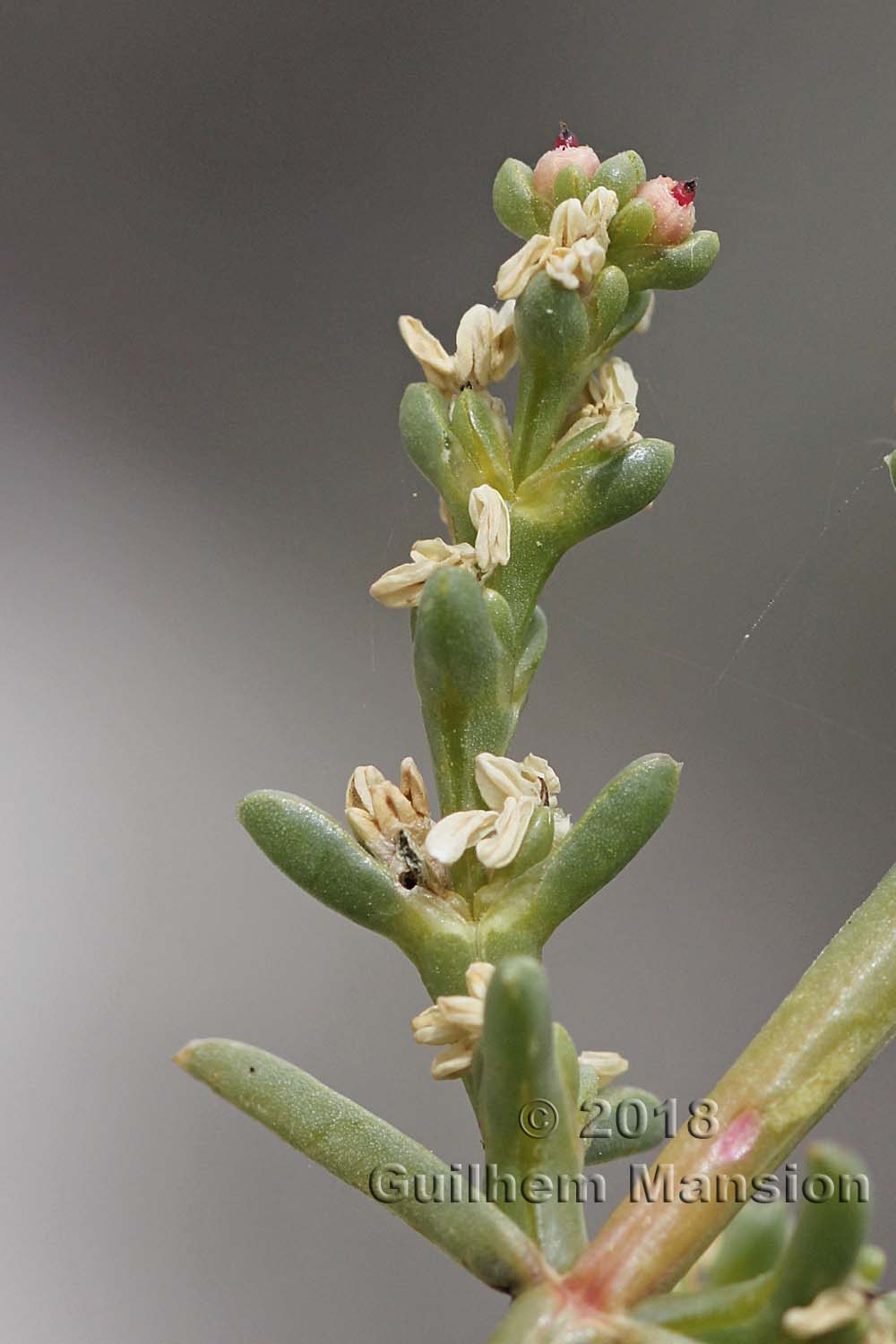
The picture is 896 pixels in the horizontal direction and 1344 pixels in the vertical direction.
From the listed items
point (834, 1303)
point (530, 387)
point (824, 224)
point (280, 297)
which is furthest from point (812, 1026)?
point (280, 297)

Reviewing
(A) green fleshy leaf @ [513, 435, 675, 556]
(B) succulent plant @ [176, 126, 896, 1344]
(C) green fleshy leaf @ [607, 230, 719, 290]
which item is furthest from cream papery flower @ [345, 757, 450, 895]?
(C) green fleshy leaf @ [607, 230, 719, 290]

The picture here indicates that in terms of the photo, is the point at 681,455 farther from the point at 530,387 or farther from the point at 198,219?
the point at 530,387

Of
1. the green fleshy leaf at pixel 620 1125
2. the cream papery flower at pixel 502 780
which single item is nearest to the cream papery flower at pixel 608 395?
the cream papery flower at pixel 502 780

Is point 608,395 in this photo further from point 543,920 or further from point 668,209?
point 543,920

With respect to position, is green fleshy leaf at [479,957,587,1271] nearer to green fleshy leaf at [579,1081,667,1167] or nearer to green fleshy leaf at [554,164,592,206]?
green fleshy leaf at [579,1081,667,1167]

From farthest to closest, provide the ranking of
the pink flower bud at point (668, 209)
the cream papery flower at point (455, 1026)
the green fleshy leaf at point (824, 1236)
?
the pink flower bud at point (668, 209) → the cream papery flower at point (455, 1026) → the green fleshy leaf at point (824, 1236)

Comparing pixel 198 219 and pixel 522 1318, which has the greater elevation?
pixel 198 219

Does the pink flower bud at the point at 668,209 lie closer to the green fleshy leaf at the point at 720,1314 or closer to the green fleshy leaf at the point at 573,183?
the green fleshy leaf at the point at 573,183
